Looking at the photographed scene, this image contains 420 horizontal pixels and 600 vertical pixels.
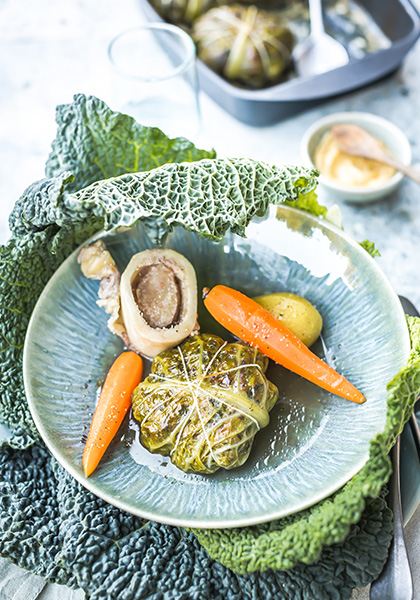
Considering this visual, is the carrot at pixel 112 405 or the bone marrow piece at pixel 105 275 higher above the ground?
the bone marrow piece at pixel 105 275

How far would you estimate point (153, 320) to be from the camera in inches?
81.4

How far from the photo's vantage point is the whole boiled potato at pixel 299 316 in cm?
207

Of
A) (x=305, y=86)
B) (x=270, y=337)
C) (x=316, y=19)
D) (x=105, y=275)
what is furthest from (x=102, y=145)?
(x=316, y=19)

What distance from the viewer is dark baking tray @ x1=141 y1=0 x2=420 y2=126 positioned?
115 inches

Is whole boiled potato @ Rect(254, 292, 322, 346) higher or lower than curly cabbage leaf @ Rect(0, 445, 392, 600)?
higher

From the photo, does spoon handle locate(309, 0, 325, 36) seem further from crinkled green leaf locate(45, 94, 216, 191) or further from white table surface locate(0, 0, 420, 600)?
crinkled green leaf locate(45, 94, 216, 191)

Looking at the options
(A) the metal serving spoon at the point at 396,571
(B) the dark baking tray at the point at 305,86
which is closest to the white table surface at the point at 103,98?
(B) the dark baking tray at the point at 305,86

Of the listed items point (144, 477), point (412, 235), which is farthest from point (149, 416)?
point (412, 235)

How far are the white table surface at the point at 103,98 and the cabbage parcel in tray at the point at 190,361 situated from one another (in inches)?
33.2

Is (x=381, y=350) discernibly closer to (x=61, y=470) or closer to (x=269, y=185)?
(x=269, y=185)

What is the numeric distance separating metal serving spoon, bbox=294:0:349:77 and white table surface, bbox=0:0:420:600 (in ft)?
0.67

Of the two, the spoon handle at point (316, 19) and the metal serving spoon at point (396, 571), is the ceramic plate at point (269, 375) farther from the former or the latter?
the spoon handle at point (316, 19)

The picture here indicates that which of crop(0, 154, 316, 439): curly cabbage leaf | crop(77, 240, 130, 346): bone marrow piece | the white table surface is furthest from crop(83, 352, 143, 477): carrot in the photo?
the white table surface

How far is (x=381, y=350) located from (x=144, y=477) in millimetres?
886
